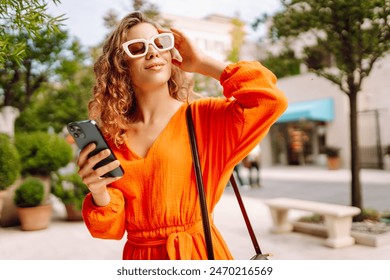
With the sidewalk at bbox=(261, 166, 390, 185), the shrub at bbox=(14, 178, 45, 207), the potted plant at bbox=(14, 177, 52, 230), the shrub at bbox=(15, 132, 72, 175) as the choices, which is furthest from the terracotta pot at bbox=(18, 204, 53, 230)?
the sidewalk at bbox=(261, 166, 390, 185)

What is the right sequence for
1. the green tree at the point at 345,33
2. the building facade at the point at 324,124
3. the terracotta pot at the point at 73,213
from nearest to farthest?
the green tree at the point at 345,33 < the terracotta pot at the point at 73,213 < the building facade at the point at 324,124

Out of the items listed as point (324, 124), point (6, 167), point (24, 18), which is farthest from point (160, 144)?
point (324, 124)

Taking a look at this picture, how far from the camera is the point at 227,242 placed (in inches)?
157

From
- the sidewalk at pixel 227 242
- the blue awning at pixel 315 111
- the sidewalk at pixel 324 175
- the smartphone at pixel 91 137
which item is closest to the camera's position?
the smartphone at pixel 91 137

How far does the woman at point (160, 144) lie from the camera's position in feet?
3.74

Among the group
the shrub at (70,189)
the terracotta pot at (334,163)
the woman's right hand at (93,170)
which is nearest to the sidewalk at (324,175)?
the terracotta pot at (334,163)

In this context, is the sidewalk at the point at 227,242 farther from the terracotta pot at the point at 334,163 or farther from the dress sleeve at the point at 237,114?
the terracotta pot at the point at 334,163

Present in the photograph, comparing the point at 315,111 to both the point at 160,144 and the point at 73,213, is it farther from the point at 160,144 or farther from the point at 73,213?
the point at 160,144

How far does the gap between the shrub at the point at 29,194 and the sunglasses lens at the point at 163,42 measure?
179 inches

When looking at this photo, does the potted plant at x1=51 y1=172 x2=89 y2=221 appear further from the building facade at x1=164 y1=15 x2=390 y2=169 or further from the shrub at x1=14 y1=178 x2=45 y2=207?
the building facade at x1=164 y1=15 x2=390 y2=169

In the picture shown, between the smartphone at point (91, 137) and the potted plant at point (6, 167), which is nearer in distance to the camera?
the smartphone at point (91, 137)
